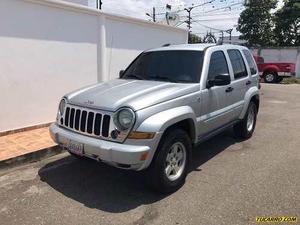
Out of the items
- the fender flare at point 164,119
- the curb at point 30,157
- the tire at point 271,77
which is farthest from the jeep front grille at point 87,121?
the tire at point 271,77

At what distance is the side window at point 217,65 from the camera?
556 cm

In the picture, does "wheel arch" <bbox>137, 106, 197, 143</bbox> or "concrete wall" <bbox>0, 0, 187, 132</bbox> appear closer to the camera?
"wheel arch" <bbox>137, 106, 197, 143</bbox>

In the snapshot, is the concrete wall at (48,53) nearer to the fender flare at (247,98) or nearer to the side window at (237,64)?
the side window at (237,64)

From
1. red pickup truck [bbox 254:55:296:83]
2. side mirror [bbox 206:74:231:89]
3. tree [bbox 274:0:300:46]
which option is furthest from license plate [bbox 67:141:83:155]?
tree [bbox 274:0:300:46]

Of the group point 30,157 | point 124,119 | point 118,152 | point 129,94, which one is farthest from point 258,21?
point 118,152

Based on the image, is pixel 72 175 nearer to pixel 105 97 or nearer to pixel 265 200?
pixel 105 97

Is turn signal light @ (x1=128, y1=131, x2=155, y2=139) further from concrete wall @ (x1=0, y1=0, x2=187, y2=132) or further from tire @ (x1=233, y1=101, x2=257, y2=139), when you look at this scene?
concrete wall @ (x1=0, y1=0, x2=187, y2=132)

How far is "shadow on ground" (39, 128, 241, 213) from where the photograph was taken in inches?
173

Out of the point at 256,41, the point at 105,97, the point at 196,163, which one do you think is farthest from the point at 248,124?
the point at 256,41

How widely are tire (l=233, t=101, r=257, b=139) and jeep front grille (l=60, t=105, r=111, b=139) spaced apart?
3.50 metres

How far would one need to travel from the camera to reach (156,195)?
14.9 ft

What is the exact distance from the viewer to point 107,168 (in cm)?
546

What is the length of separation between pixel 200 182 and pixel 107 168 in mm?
1425

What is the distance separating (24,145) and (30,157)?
545 millimetres
